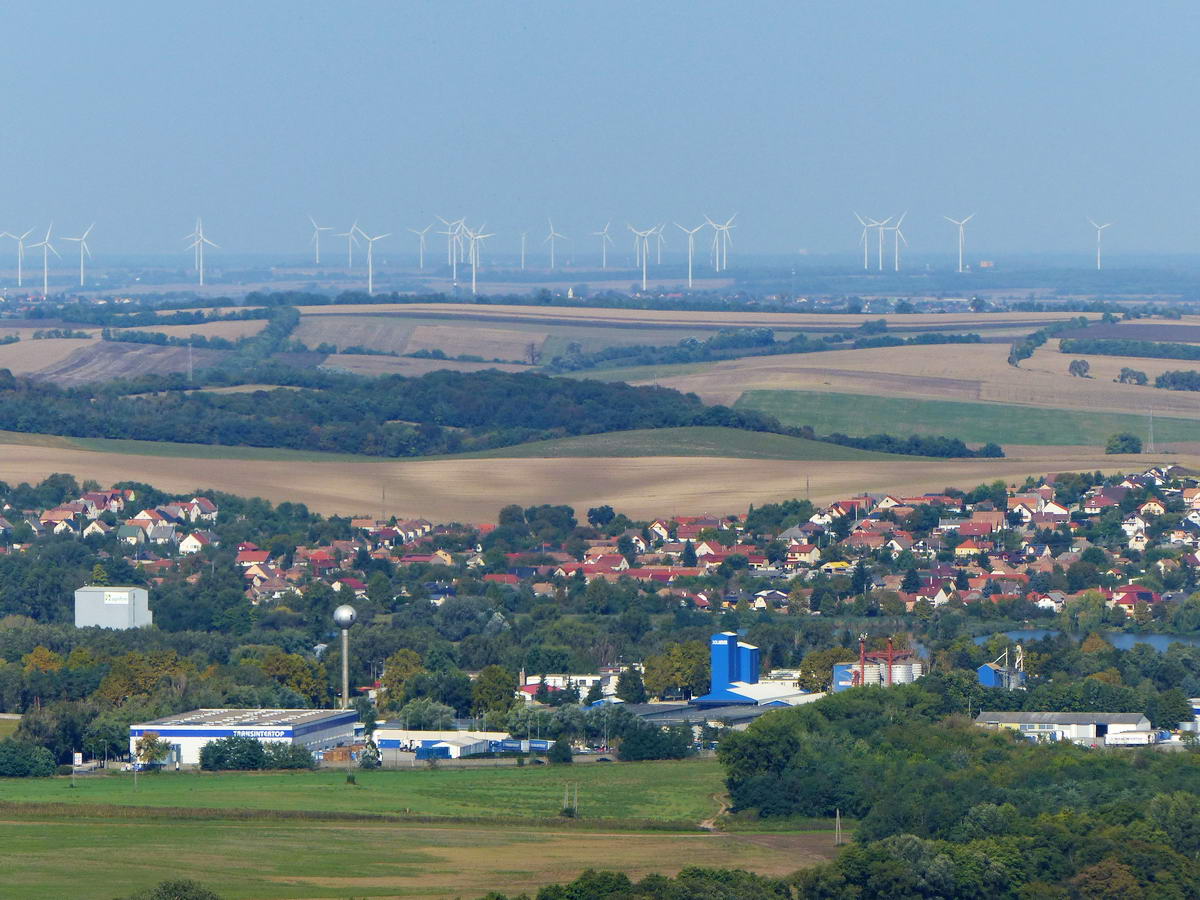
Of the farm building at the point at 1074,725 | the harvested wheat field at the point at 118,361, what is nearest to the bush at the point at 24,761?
the farm building at the point at 1074,725

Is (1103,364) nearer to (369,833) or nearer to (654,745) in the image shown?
(654,745)

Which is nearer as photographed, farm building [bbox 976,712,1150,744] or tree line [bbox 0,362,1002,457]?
farm building [bbox 976,712,1150,744]

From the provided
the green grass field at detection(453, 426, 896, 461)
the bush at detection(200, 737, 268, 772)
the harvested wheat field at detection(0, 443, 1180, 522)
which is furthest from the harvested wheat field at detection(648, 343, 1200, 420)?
the bush at detection(200, 737, 268, 772)

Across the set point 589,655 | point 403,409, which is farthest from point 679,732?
point 403,409

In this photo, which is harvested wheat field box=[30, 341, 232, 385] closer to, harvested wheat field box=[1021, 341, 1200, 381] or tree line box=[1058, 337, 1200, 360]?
harvested wheat field box=[1021, 341, 1200, 381]

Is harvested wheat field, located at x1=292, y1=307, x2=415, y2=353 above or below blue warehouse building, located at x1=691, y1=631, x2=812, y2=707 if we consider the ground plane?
above

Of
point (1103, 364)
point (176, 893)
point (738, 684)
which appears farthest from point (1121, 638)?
point (1103, 364)

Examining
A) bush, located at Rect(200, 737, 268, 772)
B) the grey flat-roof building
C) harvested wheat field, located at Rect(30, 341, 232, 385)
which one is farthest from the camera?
harvested wheat field, located at Rect(30, 341, 232, 385)
